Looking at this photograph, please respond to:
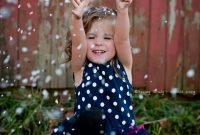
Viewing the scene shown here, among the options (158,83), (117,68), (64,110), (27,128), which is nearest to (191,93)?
(158,83)

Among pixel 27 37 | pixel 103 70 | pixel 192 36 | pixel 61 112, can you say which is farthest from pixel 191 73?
pixel 103 70

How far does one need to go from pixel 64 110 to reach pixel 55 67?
0.49 m

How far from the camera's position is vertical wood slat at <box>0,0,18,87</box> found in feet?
19.0

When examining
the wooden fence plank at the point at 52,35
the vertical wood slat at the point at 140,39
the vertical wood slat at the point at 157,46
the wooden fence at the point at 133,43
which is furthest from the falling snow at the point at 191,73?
the wooden fence plank at the point at 52,35

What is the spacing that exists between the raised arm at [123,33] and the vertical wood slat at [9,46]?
1.96 metres

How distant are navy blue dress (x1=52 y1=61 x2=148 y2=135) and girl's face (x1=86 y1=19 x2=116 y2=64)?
58 mm

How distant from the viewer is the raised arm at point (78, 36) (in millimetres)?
3789

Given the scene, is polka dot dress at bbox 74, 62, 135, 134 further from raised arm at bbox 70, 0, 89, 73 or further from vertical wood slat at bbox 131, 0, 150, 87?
vertical wood slat at bbox 131, 0, 150, 87

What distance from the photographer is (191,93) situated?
6.00m

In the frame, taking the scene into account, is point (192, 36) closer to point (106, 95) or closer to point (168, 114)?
point (168, 114)

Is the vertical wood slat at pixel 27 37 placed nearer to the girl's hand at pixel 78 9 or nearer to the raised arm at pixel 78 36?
the raised arm at pixel 78 36

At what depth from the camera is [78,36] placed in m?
3.84

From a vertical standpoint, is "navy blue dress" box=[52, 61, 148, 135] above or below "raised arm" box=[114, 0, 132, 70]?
below

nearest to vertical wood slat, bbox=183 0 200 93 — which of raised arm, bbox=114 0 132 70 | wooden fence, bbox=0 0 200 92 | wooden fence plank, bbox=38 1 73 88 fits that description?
wooden fence, bbox=0 0 200 92
